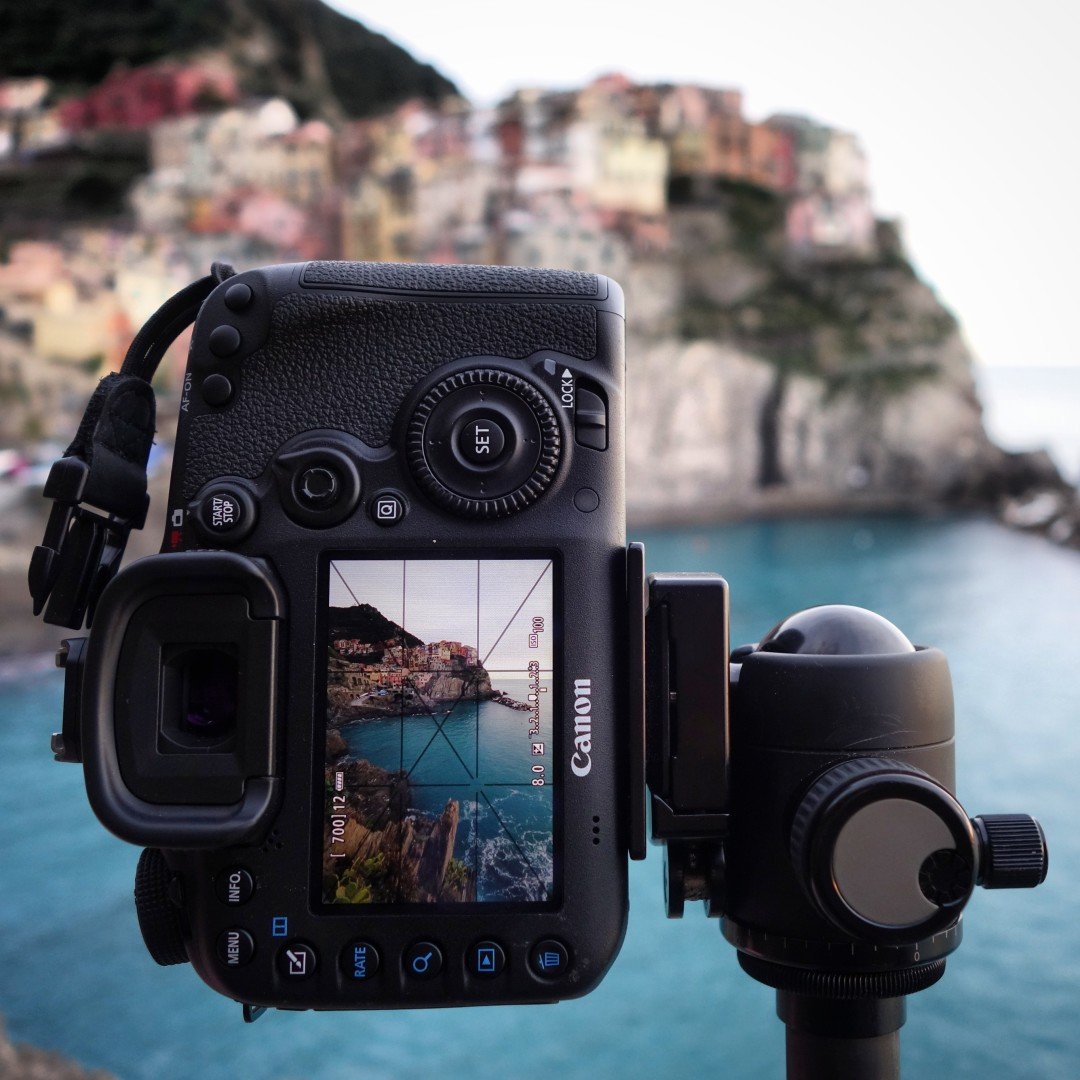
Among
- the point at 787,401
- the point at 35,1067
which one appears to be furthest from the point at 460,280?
the point at 787,401

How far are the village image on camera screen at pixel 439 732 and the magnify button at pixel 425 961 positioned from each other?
0.02 metres

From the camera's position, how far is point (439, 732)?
1.68 feet

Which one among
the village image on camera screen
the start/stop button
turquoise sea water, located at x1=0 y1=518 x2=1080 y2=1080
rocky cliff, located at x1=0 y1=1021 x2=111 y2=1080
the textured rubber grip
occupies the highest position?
the textured rubber grip

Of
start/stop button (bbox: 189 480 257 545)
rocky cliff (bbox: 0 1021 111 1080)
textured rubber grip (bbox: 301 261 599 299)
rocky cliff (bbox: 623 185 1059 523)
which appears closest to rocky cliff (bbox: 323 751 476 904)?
start/stop button (bbox: 189 480 257 545)

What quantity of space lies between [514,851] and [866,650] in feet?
0.66

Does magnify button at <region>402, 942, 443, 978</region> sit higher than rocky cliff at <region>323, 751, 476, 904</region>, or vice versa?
rocky cliff at <region>323, 751, 476, 904</region>

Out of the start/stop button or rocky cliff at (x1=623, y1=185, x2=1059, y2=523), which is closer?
the start/stop button

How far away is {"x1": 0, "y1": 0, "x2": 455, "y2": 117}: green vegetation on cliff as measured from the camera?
54.8ft

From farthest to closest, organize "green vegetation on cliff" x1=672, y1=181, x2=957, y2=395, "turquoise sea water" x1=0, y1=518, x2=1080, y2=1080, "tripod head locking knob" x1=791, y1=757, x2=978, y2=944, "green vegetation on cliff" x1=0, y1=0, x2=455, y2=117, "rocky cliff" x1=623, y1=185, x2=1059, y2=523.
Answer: "green vegetation on cliff" x1=672, y1=181, x2=957, y2=395
"rocky cliff" x1=623, y1=185, x2=1059, y2=523
"green vegetation on cliff" x1=0, y1=0, x2=455, y2=117
"turquoise sea water" x1=0, y1=518, x2=1080, y2=1080
"tripod head locking knob" x1=791, y1=757, x2=978, y2=944

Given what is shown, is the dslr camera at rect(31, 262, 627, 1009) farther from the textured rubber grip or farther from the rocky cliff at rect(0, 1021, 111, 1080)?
the rocky cliff at rect(0, 1021, 111, 1080)

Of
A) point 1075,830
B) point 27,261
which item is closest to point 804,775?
point 1075,830

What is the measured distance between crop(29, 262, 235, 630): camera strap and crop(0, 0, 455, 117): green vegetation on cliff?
19065 mm

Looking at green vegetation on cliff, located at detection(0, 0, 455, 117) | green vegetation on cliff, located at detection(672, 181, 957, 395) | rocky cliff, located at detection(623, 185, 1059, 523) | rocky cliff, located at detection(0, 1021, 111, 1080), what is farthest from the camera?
green vegetation on cliff, located at detection(672, 181, 957, 395)

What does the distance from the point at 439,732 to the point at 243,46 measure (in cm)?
2047
